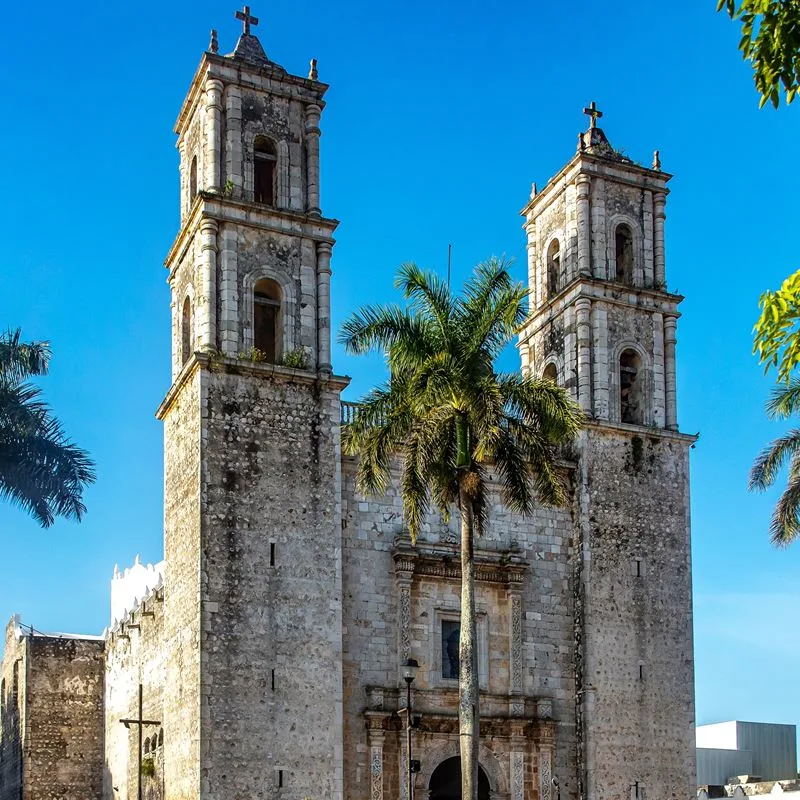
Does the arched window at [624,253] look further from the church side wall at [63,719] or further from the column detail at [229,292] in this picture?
the church side wall at [63,719]

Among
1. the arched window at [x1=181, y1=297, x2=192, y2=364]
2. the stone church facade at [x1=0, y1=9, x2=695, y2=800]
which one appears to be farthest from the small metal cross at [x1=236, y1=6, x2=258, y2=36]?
the arched window at [x1=181, y1=297, x2=192, y2=364]

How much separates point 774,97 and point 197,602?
18.5 meters

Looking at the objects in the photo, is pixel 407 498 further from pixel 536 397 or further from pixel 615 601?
pixel 615 601

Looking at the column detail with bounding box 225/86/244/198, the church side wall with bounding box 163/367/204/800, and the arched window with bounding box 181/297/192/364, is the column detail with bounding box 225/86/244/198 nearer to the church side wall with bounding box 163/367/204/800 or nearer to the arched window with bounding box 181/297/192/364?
the arched window with bounding box 181/297/192/364

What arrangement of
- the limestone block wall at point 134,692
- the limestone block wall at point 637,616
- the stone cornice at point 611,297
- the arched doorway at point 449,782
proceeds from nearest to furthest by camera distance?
the arched doorway at point 449,782 < the limestone block wall at point 637,616 < the limestone block wall at point 134,692 < the stone cornice at point 611,297

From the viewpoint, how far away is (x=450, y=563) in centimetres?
2781

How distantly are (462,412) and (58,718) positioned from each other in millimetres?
19149

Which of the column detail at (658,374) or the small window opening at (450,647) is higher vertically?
the column detail at (658,374)

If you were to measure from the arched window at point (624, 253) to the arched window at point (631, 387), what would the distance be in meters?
1.83

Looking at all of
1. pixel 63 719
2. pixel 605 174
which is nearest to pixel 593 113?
pixel 605 174

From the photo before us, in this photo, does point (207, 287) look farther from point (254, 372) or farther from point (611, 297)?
point (611, 297)

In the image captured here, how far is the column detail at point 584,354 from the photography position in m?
30.0

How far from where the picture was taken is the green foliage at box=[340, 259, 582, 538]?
22125mm

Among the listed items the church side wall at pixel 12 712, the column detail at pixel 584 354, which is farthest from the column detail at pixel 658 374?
the church side wall at pixel 12 712
